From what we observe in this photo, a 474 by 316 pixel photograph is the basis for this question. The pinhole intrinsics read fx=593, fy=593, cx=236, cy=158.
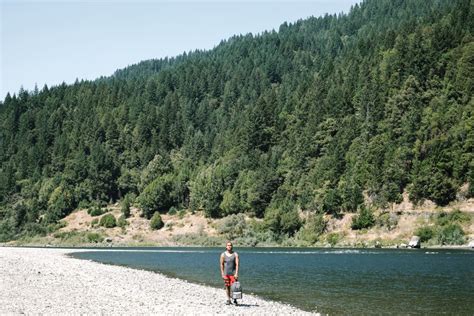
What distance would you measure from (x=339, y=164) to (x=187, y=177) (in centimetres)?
6054

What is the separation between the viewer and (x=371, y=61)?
573 ft

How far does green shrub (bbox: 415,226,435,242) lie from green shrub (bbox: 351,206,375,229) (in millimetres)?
12710

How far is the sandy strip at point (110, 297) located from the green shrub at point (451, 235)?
71.9 meters

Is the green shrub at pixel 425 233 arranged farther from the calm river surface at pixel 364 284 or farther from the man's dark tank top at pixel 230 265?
the man's dark tank top at pixel 230 265

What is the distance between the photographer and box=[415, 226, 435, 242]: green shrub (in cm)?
10956

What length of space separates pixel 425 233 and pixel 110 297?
8728 centimetres

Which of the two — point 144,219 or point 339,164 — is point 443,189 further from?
point 144,219

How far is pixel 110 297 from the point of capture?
34406mm

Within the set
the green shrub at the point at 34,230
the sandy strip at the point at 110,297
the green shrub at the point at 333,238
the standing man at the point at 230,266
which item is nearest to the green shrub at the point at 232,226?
the green shrub at the point at 333,238

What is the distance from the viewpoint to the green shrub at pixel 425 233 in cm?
10956

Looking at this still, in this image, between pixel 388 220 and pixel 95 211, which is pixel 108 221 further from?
pixel 388 220

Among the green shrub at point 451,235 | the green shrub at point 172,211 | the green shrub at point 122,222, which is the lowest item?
the green shrub at point 451,235

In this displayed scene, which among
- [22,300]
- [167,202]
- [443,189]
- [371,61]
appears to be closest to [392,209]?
[443,189]

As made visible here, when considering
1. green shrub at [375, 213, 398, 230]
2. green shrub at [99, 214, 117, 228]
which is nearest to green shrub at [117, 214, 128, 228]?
green shrub at [99, 214, 117, 228]
